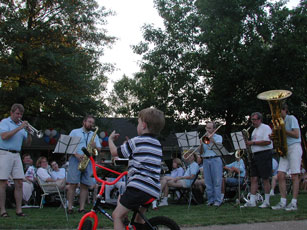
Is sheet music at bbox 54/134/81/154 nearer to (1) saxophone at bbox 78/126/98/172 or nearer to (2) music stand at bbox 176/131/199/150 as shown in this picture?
(1) saxophone at bbox 78/126/98/172

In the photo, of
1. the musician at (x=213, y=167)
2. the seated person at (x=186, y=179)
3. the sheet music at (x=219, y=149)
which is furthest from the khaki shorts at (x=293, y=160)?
the seated person at (x=186, y=179)

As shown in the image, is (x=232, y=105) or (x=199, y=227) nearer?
(x=199, y=227)

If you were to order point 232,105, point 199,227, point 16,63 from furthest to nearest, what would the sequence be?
point 232,105, point 16,63, point 199,227

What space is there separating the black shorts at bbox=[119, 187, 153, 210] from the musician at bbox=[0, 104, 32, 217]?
3.78 m

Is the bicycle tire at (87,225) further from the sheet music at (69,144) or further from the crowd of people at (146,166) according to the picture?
the sheet music at (69,144)

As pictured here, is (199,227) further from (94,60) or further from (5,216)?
(94,60)

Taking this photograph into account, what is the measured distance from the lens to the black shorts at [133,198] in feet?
11.5

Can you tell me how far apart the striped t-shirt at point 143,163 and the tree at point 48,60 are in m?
16.3

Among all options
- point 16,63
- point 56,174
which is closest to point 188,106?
point 16,63

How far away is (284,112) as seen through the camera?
23.4ft

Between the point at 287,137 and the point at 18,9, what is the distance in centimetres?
1788

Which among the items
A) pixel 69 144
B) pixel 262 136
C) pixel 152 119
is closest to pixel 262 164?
pixel 262 136

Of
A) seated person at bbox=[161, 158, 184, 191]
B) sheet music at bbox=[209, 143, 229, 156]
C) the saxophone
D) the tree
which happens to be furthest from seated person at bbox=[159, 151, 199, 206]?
the tree

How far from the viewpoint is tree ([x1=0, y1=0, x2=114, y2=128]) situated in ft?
63.5
